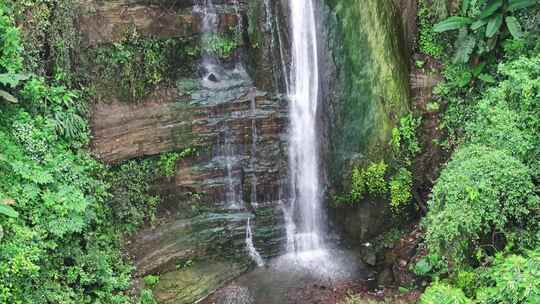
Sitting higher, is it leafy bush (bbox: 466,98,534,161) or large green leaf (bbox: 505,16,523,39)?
large green leaf (bbox: 505,16,523,39)

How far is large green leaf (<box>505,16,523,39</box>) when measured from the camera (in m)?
7.69

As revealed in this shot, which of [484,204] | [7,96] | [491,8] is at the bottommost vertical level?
[484,204]

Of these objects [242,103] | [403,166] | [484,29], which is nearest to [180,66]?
[242,103]

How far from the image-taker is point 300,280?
8.53m

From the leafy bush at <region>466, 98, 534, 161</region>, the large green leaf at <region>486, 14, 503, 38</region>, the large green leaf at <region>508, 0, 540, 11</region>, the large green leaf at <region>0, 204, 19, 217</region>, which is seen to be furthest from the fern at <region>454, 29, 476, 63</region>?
the large green leaf at <region>0, 204, 19, 217</region>

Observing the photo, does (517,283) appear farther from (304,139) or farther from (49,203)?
(49,203)

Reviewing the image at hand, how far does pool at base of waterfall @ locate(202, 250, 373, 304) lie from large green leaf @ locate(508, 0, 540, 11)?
5.03m

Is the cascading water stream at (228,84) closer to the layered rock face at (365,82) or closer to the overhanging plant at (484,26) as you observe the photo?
the layered rock face at (365,82)

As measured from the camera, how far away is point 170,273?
8375mm

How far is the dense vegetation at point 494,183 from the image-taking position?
5457mm

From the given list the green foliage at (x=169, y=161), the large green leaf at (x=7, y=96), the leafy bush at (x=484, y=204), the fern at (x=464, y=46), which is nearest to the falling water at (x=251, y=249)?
the green foliage at (x=169, y=161)

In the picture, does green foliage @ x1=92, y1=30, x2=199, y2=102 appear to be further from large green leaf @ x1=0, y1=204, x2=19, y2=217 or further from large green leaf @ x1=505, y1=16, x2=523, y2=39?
large green leaf @ x1=505, y1=16, x2=523, y2=39

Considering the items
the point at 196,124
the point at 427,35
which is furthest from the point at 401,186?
the point at 196,124

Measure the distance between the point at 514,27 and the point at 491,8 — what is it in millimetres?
498
